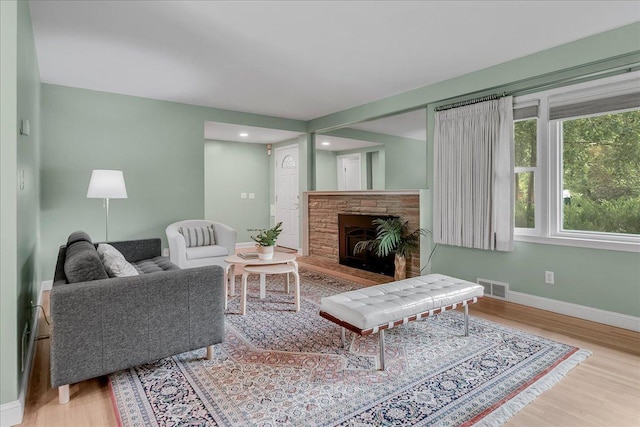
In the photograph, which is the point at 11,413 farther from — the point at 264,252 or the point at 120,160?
the point at 120,160

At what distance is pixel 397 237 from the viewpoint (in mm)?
4406

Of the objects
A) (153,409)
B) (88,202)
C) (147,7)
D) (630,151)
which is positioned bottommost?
(153,409)

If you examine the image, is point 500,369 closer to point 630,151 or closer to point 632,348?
point 632,348

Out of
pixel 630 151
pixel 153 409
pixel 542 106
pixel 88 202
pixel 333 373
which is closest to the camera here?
pixel 153 409

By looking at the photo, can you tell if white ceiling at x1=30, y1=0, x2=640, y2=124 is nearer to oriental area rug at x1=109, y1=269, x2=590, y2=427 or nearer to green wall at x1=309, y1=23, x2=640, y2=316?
green wall at x1=309, y1=23, x2=640, y2=316

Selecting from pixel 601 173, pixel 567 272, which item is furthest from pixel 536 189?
pixel 567 272

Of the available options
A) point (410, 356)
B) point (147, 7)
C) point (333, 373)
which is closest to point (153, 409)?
point (333, 373)

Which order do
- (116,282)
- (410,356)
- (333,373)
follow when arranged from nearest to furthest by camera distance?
1. (116,282)
2. (333,373)
3. (410,356)

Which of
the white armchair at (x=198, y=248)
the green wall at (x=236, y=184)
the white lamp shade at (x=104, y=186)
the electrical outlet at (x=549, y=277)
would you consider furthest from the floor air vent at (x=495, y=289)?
the green wall at (x=236, y=184)

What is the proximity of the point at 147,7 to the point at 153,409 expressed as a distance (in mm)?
2632

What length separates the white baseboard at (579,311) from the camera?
9.63ft

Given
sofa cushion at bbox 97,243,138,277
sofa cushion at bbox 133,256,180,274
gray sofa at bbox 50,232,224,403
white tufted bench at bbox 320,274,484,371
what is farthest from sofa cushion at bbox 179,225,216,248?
white tufted bench at bbox 320,274,484,371

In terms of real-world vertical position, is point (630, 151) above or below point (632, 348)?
above

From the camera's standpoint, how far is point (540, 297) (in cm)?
346
